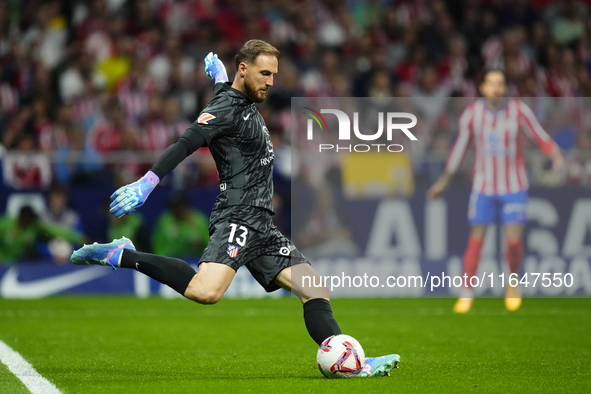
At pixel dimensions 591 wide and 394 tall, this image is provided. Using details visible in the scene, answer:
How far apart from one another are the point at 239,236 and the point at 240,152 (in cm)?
51

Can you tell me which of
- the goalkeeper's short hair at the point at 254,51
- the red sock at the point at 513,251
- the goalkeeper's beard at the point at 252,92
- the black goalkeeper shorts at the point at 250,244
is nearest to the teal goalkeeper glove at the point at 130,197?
the black goalkeeper shorts at the point at 250,244

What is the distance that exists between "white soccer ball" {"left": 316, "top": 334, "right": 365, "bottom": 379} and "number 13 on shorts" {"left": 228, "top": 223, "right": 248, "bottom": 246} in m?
0.77

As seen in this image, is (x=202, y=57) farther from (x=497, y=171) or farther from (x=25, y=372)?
(x=25, y=372)

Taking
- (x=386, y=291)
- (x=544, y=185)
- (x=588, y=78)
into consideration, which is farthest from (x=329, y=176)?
(x=588, y=78)

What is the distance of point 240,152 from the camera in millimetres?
5188

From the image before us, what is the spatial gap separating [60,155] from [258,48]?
7.09m

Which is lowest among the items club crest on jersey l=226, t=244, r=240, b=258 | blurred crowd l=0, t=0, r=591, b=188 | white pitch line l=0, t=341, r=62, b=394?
white pitch line l=0, t=341, r=62, b=394

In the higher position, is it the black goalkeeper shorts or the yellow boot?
the black goalkeeper shorts

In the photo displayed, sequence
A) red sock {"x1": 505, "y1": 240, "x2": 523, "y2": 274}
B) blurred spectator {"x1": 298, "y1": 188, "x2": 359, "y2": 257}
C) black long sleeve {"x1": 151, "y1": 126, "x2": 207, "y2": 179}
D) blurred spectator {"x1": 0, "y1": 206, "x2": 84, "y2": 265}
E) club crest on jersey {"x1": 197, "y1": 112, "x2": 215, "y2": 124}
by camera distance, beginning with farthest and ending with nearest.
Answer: blurred spectator {"x1": 298, "y1": 188, "x2": 359, "y2": 257}, blurred spectator {"x1": 0, "y1": 206, "x2": 84, "y2": 265}, red sock {"x1": 505, "y1": 240, "x2": 523, "y2": 274}, club crest on jersey {"x1": 197, "y1": 112, "x2": 215, "y2": 124}, black long sleeve {"x1": 151, "y1": 126, "x2": 207, "y2": 179}

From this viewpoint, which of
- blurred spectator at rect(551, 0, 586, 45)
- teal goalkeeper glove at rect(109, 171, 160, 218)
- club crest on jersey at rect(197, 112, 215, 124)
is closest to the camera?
teal goalkeeper glove at rect(109, 171, 160, 218)

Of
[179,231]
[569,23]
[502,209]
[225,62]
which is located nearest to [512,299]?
[502,209]

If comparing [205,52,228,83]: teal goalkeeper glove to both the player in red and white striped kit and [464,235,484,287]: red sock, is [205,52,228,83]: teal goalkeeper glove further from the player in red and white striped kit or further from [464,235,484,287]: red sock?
[464,235,484,287]: red sock

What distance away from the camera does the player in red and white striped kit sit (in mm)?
9453

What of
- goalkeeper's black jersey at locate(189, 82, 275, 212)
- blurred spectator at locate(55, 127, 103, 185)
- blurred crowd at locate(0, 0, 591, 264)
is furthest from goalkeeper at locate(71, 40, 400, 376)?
blurred spectator at locate(55, 127, 103, 185)
